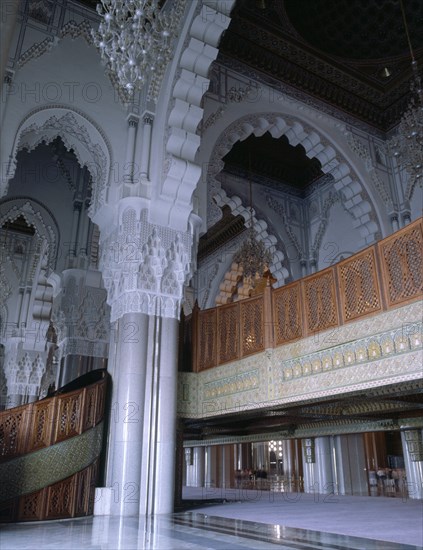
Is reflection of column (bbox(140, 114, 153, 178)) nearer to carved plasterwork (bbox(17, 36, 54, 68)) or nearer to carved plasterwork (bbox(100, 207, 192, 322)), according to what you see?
carved plasterwork (bbox(100, 207, 192, 322))

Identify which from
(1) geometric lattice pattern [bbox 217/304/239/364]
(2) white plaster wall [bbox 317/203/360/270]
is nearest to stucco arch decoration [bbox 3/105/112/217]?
(1) geometric lattice pattern [bbox 217/304/239/364]

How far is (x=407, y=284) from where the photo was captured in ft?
11.9

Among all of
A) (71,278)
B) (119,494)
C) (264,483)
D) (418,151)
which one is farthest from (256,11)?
(264,483)

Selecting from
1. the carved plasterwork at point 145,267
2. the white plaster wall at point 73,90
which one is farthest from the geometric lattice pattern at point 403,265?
the white plaster wall at point 73,90

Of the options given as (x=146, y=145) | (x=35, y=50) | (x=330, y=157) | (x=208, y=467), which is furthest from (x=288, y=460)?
(x=35, y=50)

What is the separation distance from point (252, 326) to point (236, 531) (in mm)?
2141

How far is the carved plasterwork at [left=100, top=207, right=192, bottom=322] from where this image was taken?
5.12 metres

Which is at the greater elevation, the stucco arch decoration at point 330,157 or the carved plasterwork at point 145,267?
the stucco arch decoration at point 330,157

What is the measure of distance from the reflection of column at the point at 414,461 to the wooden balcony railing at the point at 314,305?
269 cm

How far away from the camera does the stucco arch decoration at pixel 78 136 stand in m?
5.38

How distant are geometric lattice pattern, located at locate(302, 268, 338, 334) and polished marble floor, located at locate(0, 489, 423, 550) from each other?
1529 mm

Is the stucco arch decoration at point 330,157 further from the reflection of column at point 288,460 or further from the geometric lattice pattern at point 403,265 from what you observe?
the reflection of column at point 288,460

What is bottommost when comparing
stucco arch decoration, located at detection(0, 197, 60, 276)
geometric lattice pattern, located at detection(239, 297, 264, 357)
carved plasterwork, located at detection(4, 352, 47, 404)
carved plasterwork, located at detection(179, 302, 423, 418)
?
carved plasterwork, located at detection(179, 302, 423, 418)

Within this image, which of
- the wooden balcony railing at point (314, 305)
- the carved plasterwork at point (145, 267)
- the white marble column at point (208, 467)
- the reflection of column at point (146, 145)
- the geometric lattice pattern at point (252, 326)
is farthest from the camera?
the white marble column at point (208, 467)
